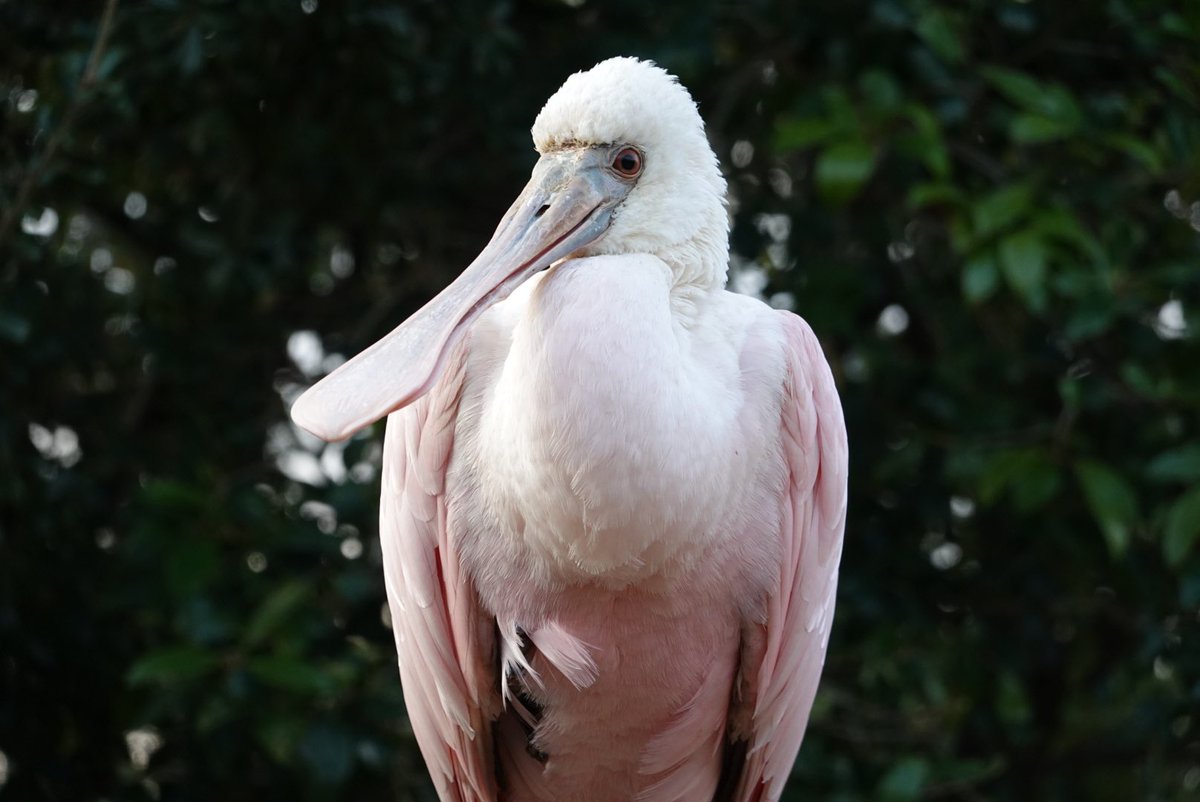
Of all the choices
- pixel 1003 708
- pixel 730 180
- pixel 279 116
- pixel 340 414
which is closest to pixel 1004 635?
pixel 1003 708

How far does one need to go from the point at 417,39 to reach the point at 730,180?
1171 mm

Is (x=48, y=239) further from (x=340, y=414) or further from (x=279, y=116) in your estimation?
(x=340, y=414)

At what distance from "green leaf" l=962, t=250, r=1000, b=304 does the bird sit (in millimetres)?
883

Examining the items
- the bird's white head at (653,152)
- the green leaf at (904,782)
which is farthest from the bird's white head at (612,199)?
the green leaf at (904,782)

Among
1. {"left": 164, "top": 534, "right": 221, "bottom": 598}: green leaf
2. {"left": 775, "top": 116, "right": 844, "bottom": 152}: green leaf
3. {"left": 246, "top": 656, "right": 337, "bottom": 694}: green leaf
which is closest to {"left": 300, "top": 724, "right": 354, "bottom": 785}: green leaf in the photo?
{"left": 246, "top": 656, "right": 337, "bottom": 694}: green leaf

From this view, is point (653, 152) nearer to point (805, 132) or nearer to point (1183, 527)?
point (805, 132)

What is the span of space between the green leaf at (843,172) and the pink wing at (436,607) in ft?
Result: 4.18

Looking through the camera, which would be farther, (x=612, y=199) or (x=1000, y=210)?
(x=1000, y=210)

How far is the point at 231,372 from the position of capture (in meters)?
4.17

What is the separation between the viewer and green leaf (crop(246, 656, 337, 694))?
3.30 metres

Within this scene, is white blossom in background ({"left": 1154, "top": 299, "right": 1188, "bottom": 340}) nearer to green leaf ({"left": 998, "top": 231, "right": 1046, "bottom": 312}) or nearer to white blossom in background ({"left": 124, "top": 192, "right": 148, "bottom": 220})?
green leaf ({"left": 998, "top": 231, "right": 1046, "bottom": 312})

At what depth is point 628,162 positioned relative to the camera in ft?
8.01

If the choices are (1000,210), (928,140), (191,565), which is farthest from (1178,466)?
(191,565)

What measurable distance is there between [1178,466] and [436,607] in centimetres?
178
